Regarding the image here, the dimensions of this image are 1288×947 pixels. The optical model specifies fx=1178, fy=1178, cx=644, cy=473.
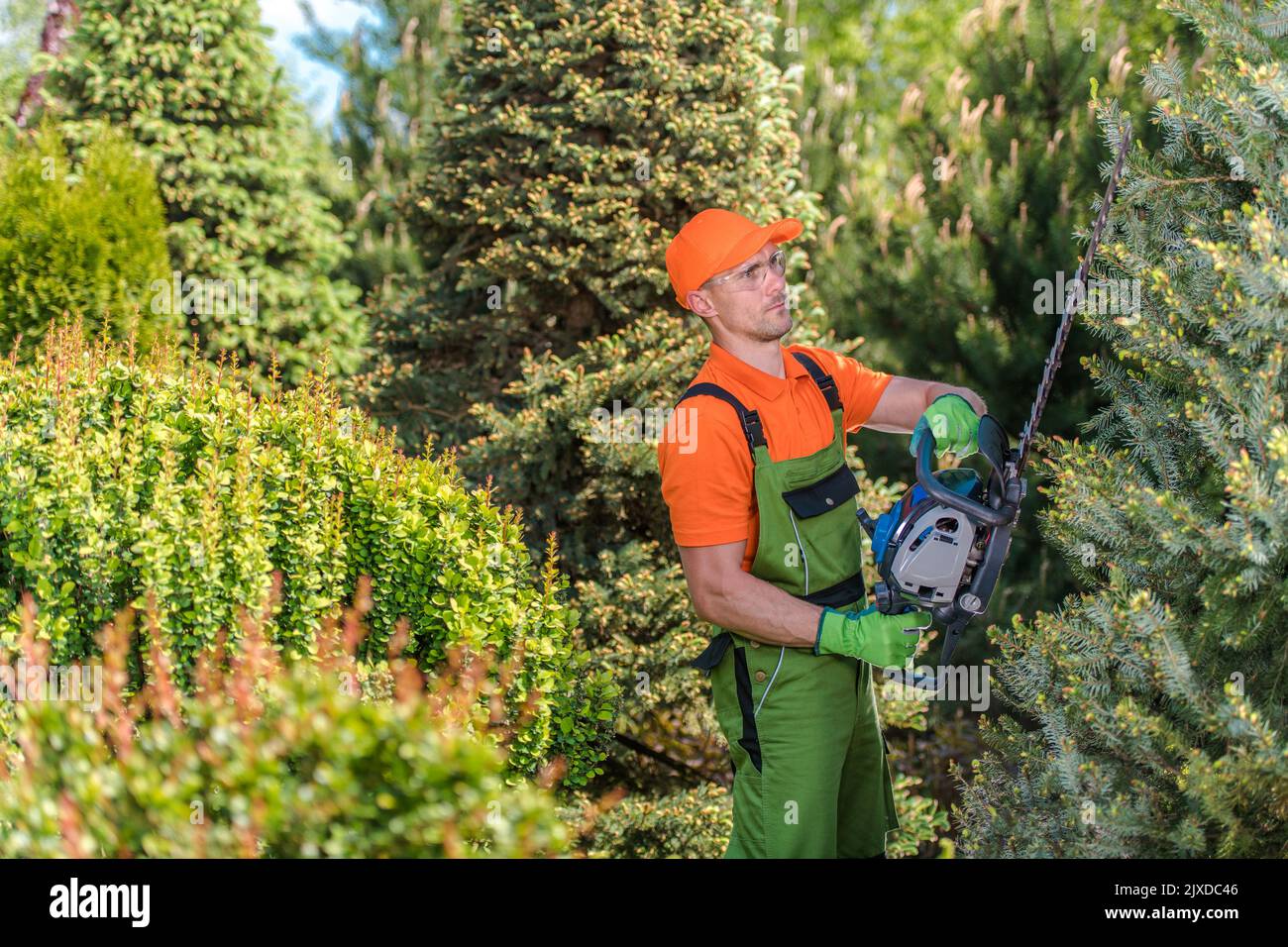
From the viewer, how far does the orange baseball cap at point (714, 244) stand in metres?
3.62

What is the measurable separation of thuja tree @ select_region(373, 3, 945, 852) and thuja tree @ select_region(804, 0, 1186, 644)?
183 cm

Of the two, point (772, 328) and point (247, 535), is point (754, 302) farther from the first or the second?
point (247, 535)

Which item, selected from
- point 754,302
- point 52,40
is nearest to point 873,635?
point 754,302

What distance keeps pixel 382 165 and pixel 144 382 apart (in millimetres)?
7225

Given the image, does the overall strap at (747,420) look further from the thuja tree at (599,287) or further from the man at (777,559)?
the thuja tree at (599,287)

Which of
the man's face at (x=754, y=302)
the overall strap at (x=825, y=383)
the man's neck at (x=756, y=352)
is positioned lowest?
the overall strap at (x=825, y=383)

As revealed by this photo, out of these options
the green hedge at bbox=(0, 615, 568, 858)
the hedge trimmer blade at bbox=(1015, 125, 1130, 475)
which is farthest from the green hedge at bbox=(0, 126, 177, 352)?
the hedge trimmer blade at bbox=(1015, 125, 1130, 475)

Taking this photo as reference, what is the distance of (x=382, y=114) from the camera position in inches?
440

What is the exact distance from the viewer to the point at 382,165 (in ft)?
35.4

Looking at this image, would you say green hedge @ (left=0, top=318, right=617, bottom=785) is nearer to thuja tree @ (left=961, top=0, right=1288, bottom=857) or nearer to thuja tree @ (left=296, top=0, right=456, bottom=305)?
thuja tree @ (left=961, top=0, right=1288, bottom=857)

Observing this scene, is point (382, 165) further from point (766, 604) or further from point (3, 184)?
point (766, 604)

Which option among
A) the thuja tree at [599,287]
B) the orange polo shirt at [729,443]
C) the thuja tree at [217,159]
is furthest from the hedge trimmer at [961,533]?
the thuja tree at [217,159]
